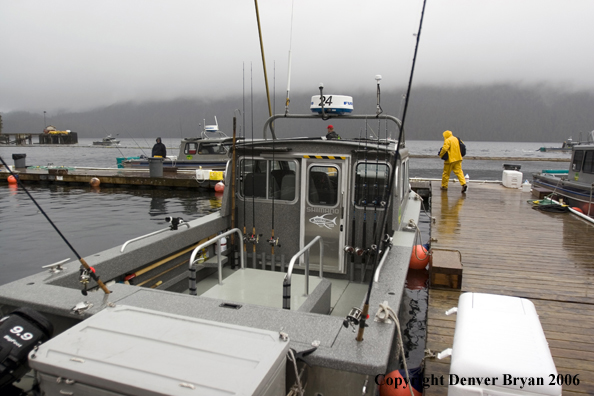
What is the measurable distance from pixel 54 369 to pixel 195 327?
667 millimetres

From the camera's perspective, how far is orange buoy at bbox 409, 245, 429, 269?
21.7ft

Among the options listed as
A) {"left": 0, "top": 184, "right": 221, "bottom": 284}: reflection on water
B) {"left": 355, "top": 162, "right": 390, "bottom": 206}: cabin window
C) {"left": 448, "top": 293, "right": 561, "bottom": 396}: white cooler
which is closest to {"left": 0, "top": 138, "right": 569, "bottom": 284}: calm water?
{"left": 0, "top": 184, "right": 221, "bottom": 284}: reflection on water

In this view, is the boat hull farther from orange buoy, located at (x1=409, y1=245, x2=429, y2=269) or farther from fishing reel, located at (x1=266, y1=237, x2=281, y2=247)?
fishing reel, located at (x1=266, y1=237, x2=281, y2=247)

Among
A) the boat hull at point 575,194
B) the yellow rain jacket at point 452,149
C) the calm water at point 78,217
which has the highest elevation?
the yellow rain jacket at point 452,149

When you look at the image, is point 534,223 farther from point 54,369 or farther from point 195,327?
point 54,369

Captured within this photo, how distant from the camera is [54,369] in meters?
1.91

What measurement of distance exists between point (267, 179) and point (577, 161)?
11.4m

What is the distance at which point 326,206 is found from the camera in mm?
5062

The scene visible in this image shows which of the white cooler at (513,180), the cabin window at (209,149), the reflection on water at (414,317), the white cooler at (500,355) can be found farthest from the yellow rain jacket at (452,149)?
the cabin window at (209,149)

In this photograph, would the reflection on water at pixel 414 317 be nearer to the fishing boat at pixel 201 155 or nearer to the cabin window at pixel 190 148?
the fishing boat at pixel 201 155

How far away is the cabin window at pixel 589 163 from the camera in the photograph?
11.5 meters

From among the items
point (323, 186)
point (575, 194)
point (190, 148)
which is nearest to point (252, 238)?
point (323, 186)

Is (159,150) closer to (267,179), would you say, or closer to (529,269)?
(267,179)

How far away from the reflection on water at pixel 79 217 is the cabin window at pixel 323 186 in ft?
24.4
